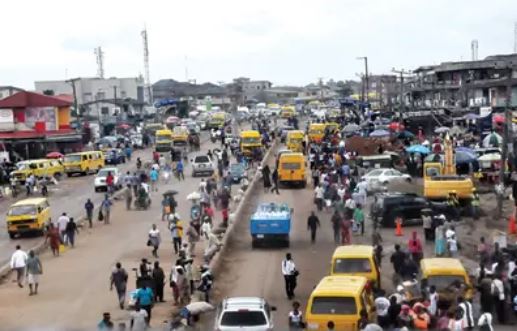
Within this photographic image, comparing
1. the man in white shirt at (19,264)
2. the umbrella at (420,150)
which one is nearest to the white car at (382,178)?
the umbrella at (420,150)

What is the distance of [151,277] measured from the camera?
22.7 metres

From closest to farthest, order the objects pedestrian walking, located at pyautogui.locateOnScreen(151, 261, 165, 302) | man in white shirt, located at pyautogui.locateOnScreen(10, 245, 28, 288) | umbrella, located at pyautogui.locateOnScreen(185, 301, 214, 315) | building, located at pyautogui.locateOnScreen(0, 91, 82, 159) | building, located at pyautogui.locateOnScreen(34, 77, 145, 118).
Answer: umbrella, located at pyautogui.locateOnScreen(185, 301, 214, 315) < pedestrian walking, located at pyautogui.locateOnScreen(151, 261, 165, 302) < man in white shirt, located at pyautogui.locateOnScreen(10, 245, 28, 288) < building, located at pyautogui.locateOnScreen(0, 91, 82, 159) < building, located at pyautogui.locateOnScreen(34, 77, 145, 118)

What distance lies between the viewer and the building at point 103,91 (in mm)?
133875

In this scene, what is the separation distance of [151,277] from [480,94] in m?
65.1

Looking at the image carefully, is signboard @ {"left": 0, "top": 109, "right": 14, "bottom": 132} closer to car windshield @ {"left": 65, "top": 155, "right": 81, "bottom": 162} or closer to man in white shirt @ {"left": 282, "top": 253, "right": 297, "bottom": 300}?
car windshield @ {"left": 65, "top": 155, "right": 81, "bottom": 162}

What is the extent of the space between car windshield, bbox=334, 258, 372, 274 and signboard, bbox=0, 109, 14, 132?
192 feet

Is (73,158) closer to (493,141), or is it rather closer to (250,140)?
(250,140)

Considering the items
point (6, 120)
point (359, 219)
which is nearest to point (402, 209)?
point (359, 219)

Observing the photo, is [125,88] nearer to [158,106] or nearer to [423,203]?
[158,106]

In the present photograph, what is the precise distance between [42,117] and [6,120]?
3807mm

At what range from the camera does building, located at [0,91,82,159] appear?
2975 inches

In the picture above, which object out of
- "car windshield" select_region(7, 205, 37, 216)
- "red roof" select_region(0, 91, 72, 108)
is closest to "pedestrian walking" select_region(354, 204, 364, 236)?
"car windshield" select_region(7, 205, 37, 216)

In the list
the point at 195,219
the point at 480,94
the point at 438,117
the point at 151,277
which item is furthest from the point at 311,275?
the point at 480,94

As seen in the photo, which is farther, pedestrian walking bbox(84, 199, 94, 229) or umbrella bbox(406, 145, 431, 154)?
umbrella bbox(406, 145, 431, 154)
